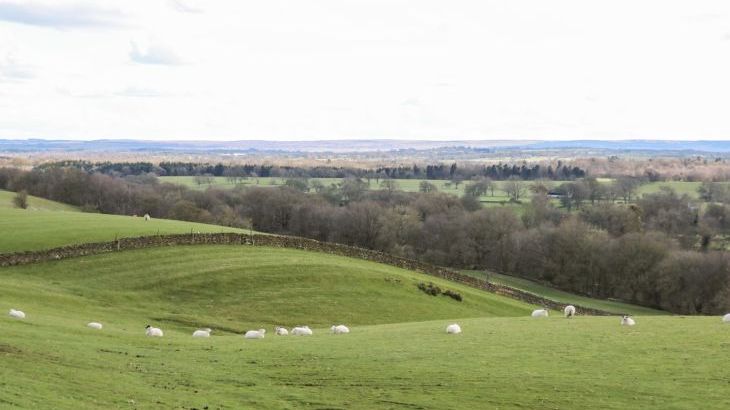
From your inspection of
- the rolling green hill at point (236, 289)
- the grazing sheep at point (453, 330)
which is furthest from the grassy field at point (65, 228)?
the grazing sheep at point (453, 330)

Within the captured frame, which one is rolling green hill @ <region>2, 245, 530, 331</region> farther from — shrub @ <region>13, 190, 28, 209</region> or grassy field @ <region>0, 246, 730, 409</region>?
shrub @ <region>13, 190, 28, 209</region>

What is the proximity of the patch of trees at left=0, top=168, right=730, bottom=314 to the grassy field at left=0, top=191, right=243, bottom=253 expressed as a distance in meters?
48.0

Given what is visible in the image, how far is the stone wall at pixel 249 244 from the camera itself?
182 feet

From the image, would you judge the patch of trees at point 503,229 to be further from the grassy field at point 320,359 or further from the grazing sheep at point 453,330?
the grazing sheep at point 453,330

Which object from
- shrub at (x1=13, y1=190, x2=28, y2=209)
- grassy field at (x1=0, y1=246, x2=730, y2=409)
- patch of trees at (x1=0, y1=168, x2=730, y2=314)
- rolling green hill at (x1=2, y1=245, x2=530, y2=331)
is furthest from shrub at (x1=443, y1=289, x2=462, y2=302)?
shrub at (x1=13, y1=190, x2=28, y2=209)

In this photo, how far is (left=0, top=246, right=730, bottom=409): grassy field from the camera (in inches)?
875

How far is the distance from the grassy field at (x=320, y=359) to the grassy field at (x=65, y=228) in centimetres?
1101

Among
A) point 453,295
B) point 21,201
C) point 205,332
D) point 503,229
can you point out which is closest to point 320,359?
point 205,332

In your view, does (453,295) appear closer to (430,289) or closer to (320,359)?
(430,289)

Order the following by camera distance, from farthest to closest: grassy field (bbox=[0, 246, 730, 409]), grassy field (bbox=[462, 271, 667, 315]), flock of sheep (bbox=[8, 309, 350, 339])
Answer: grassy field (bbox=[462, 271, 667, 315]) < flock of sheep (bbox=[8, 309, 350, 339]) < grassy field (bbox=[0, 246, 730, 409])

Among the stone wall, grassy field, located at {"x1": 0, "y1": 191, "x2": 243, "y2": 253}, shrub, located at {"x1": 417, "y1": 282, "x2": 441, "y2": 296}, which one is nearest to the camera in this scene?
the stone wall

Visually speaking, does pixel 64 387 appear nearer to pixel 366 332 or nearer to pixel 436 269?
pixel 366 332

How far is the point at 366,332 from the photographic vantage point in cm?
3691

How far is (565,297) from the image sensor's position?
8750 centimetres
